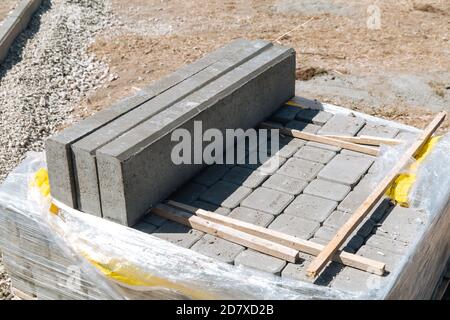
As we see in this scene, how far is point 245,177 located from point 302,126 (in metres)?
0.95

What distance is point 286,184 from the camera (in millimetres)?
5152

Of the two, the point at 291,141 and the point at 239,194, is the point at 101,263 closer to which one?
the point at 239,194

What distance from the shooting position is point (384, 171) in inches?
207

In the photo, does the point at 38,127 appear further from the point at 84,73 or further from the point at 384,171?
A: the point at 384,171

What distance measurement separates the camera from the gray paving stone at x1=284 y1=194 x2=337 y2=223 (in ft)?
15.8

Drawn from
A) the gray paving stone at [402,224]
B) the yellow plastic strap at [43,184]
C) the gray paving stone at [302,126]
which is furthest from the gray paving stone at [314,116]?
the yellow plastic strap at [43,184]

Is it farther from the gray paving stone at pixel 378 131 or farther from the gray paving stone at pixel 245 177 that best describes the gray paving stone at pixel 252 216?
the gray paving stone at pixel 378 131

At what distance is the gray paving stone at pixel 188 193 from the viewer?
500cm

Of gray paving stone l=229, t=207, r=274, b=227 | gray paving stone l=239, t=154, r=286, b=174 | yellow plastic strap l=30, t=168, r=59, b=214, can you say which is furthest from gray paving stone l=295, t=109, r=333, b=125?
yellow plastic strap l=30, t=168, r=59, b=214

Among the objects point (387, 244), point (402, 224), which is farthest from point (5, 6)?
point (387, 244)

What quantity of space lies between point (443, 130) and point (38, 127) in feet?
15.4

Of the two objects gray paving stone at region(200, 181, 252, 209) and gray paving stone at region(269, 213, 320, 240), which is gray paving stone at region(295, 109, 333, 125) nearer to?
gray paving stone at region(200, 181, 252, 209)

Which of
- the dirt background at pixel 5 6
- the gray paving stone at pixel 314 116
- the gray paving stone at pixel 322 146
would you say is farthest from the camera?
the dirt background at pixel 5 6

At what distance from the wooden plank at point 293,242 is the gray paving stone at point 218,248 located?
12 cm
